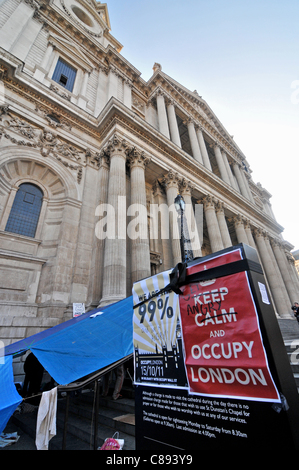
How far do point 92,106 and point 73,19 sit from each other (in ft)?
31.0

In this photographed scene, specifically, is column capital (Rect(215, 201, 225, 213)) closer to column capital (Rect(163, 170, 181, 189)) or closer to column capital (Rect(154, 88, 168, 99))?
column capital (Rect(163, 170, 181, 189))

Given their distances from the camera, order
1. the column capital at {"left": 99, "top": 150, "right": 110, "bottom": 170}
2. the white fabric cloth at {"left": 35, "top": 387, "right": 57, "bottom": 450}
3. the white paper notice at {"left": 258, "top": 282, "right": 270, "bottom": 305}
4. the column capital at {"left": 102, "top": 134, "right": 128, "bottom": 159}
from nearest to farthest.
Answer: the white paper notice at {"left": 258, "top": 282, "right": 270, "bottom": 305}
the white fabric cloth at {"left": 35, "top": 387, "right": 57, "bottom": 450}
the column capital at {"left": 102, "top": 134, "right": 128, "bottom": 159}
the column capital at {"left": 99, "top": 150, "right": 110, "bottom": 170}

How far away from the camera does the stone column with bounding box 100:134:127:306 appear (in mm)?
10143

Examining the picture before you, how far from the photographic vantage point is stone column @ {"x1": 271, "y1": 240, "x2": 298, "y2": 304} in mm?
25016

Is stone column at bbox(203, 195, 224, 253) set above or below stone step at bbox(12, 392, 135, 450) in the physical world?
above

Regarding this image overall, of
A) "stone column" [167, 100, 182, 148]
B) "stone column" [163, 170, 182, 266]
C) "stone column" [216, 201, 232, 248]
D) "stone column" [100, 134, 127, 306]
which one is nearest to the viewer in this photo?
"stone column" [100, 134, 127, 306]

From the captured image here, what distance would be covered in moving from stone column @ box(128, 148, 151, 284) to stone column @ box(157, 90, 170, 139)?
7169 mm

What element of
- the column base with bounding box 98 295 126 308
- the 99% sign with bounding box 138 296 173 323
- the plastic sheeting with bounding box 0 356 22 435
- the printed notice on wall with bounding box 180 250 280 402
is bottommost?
the plastic sheeting with bounding box 0 356 22 435

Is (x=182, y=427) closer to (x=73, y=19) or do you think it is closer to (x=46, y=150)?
(x=46, y=150)

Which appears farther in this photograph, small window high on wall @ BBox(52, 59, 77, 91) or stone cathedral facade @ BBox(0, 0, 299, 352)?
small window high on wall @ BBox(52, 59, 77, 91)

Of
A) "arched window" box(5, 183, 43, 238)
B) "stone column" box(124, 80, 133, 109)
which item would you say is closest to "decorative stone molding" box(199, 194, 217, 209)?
"stone column" box(124, 80, 133, 109)

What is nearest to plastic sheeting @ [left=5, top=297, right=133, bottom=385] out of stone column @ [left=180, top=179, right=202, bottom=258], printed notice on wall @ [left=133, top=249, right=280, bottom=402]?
printed notice on wall @ [left=133, top=249, right=280, bottom=402]

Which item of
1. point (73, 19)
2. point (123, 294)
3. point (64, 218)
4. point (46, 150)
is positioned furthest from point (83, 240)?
point (73, 19)

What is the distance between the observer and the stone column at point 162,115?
819 inches
